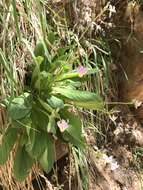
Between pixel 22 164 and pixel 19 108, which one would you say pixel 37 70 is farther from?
pixel 22 164

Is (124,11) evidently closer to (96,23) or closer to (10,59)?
(96,23)

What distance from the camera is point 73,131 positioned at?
64.9 inches

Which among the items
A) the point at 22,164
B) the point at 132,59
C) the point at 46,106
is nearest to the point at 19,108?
the point at 46,106

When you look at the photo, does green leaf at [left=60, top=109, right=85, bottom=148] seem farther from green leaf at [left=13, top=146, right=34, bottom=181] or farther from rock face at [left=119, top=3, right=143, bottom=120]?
rock face at [left=119, top=3, right=143, bottom=120]

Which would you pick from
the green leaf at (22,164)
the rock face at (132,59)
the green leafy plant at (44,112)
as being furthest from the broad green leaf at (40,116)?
the rock face at (132,59)

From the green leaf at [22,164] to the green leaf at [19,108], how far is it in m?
0.16

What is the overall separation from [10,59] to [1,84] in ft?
0.30

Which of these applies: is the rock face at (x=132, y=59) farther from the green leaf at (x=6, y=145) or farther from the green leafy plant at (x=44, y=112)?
the green leaf at (x=6, y=145)

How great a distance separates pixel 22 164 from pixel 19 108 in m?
0.21

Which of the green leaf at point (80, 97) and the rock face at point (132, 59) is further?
the rock face at point (132, 59)

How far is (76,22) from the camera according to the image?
194 cm

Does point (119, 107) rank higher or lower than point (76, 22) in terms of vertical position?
lower

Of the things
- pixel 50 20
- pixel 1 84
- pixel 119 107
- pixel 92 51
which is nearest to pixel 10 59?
pixel 1 84

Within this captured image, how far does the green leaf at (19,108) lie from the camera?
4.93 feet
